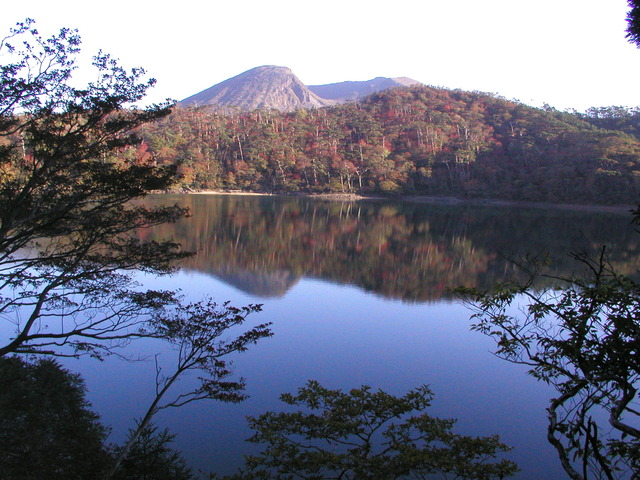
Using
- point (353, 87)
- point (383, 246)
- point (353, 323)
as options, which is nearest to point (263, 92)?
point (353, 87)

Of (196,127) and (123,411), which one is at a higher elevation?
(196,127)

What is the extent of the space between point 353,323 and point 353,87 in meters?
155

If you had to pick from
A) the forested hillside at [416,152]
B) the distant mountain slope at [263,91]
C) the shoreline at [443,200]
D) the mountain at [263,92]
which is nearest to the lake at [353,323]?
the shoreline at [443,200]

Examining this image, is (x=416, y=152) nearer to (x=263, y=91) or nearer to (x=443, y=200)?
(x=443, y=200)

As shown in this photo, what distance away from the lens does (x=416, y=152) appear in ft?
151

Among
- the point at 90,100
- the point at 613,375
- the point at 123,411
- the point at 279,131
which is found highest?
the point at 279,131

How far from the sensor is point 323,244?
1745cm

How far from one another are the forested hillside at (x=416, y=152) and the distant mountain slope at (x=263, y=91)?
53421mm

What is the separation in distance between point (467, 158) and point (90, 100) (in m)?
40.6

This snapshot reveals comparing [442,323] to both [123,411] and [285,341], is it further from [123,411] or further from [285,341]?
[123,411]

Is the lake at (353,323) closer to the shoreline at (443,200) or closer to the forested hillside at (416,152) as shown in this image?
the shoreline at (443,200)

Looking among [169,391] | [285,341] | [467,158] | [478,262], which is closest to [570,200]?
[467,158]

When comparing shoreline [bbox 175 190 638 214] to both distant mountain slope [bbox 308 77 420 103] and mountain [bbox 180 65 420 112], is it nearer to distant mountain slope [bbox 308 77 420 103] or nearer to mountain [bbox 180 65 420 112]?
mountain [bbox 180 65 420 112]

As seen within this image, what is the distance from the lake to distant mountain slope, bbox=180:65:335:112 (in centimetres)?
8920
